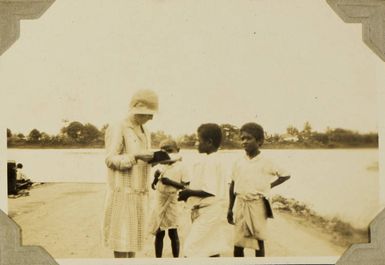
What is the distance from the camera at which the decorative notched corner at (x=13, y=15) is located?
217 centimetres

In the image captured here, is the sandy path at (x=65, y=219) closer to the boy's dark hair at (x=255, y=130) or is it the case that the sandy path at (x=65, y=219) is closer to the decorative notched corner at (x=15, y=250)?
the decorative notched corner at (x=15, y=250)

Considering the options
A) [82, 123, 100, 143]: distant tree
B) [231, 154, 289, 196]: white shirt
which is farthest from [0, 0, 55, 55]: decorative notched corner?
[231, 154, 289, 196]: white shirt

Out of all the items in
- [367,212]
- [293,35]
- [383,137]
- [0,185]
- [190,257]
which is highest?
[293,35]

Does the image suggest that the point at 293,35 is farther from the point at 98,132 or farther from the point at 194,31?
the point at 98,132

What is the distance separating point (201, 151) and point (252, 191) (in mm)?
269

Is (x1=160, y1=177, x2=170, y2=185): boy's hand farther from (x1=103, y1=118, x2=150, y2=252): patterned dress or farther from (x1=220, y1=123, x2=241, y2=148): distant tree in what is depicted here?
(x1=220, y1=123, x2=241, y2=148): distant tree

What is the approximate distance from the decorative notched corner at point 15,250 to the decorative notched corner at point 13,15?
2.31 feet

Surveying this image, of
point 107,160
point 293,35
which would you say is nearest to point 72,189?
point 107,160

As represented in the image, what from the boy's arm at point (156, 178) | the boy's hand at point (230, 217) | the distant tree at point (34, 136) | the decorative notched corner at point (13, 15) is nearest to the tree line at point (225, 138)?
the distant tree at point (34, 136)

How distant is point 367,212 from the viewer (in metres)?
2.25

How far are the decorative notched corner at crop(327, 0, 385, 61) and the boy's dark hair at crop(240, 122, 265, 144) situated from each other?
1.91ft

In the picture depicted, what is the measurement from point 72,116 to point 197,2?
27.6 inches

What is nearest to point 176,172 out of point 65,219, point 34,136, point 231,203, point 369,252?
point 231,203

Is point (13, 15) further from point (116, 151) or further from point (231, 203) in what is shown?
point (231, 203)
